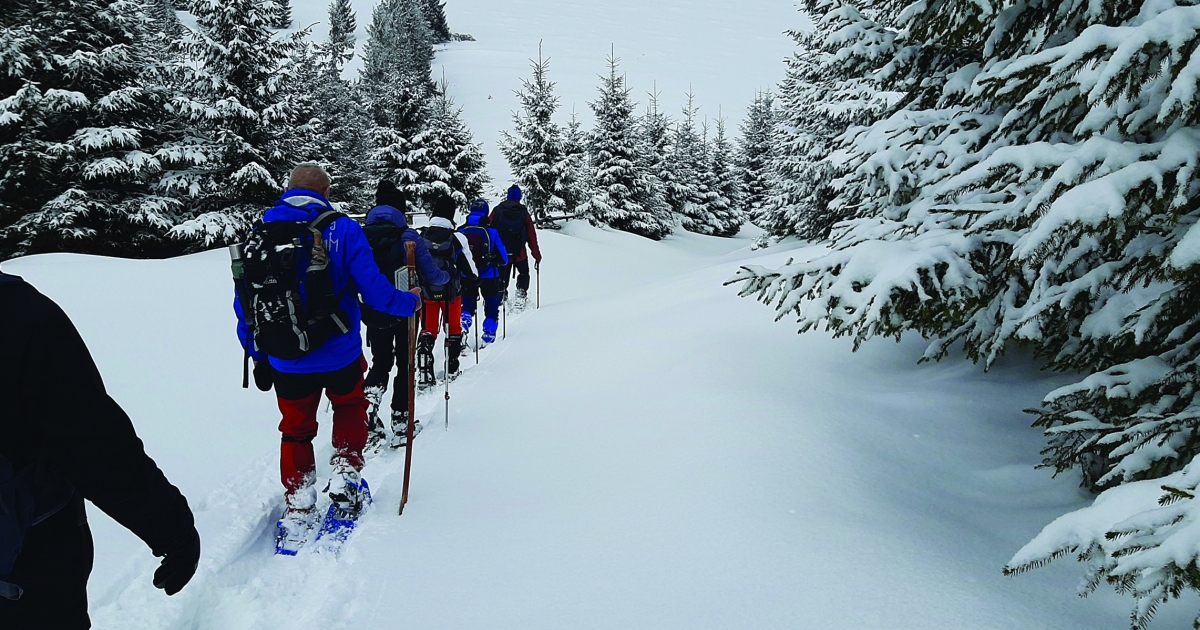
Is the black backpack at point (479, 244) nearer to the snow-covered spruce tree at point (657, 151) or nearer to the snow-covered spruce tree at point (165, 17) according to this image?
the snow-covered spruce tree at point (657, 151)

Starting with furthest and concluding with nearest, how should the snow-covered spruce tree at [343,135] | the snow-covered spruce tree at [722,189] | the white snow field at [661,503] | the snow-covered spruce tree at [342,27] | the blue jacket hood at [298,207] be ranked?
1. the snow-covered spruce tree at [342,27]
2. the snow-covered spruce tree at [722,189]
3. the snow-covered spruce tree at [343,135]
4. the blue jacket hood at [298,207]
5. the white snow field at [661,503]

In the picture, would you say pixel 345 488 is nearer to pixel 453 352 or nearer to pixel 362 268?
pixel 362 268

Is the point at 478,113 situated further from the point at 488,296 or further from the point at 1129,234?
the point at 1129,234

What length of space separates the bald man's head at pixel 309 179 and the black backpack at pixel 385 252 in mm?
1327

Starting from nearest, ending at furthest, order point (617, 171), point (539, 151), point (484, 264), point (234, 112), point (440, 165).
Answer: point (484, 264)
point (234, 112)
point (440, 165)
point (539, 151)
point (617, 171)

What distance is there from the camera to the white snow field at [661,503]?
282 centimetres

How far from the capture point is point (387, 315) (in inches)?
213

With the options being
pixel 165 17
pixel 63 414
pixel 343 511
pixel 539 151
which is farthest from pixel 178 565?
pixel 165 17

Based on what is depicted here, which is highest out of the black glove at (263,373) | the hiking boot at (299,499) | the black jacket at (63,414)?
the black jacket at (63,414)

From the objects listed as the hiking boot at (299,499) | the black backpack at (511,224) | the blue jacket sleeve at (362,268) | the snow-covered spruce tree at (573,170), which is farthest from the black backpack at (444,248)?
the snow-covered spruce tree at (573,170)

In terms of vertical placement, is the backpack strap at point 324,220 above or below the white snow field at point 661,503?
above

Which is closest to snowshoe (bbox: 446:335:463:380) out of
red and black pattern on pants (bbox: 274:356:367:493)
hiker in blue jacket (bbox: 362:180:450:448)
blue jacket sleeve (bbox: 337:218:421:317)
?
hiker in blue jacket (bbox: 362:180:450:448)

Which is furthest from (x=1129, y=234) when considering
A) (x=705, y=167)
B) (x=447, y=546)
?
(x=705, y=167)

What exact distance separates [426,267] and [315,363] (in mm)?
1656
